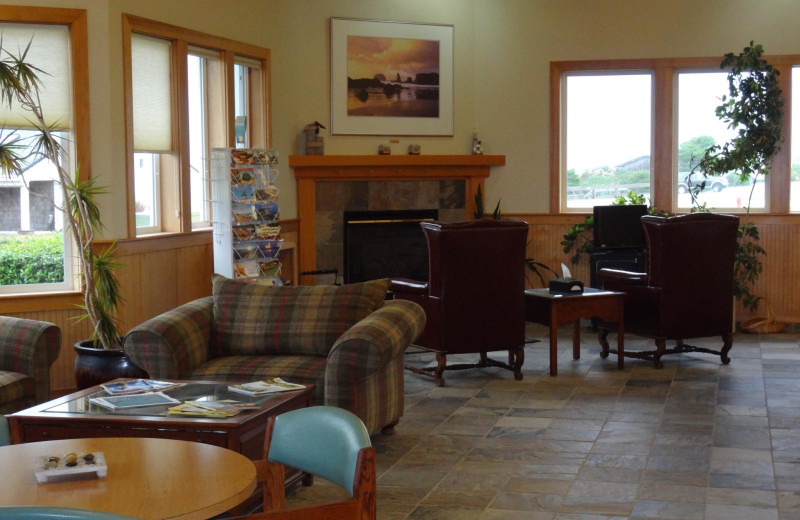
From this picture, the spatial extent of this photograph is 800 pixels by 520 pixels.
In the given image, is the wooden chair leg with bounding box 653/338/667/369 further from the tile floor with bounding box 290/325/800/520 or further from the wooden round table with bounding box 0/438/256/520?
the wooden round table with bounding box 0/438/256/520

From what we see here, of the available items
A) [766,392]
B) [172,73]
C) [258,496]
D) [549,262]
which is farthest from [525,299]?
[258,496]

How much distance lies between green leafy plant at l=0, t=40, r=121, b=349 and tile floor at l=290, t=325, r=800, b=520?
1.93m

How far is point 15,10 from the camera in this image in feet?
19.6

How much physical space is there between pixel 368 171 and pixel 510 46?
6.31 ft

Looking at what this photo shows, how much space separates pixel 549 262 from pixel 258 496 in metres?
6.14

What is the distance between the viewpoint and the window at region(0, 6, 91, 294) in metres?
6.09

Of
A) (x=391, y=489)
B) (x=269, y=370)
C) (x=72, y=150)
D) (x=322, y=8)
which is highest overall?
(x=322, y=8)

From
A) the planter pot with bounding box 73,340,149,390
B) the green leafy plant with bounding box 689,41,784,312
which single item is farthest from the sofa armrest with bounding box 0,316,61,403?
the green leafy plant with bounding box 689,41,784,312

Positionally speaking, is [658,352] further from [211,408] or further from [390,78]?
[211,408]

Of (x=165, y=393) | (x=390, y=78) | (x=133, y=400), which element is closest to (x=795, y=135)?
(x=390, y=78)

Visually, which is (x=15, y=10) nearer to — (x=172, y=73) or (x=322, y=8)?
(x=172, y=73)

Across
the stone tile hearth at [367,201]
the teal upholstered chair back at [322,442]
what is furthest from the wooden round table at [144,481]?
the stone tile hearth at [367,201]

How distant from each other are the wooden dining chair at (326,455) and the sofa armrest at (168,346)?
2148 millimetres

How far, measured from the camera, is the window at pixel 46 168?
6.09 meters
